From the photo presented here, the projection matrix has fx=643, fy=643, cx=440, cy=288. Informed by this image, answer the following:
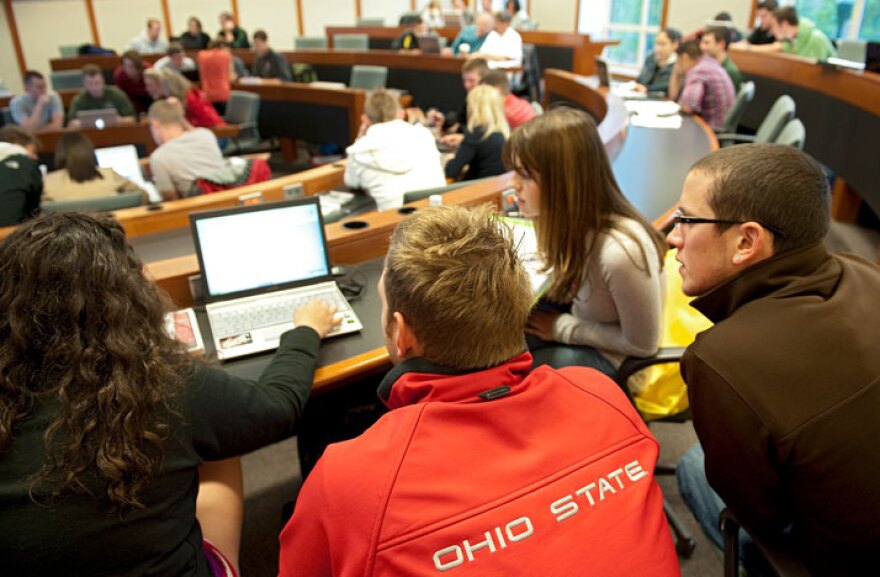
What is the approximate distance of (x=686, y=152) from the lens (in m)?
3.84

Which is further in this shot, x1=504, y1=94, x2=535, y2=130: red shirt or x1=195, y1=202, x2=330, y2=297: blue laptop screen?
x1=504, y1=94, x2=535, y2=130: red shirt

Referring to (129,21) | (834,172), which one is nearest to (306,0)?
(129,21)

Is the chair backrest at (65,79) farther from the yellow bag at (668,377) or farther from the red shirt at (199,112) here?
the yellow bag at (668,377)

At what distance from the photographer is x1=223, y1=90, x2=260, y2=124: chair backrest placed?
6902 millimetres

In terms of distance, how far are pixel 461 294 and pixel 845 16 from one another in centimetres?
931

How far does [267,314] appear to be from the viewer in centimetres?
192

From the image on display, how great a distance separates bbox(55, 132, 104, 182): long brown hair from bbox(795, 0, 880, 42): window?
838 centimetres

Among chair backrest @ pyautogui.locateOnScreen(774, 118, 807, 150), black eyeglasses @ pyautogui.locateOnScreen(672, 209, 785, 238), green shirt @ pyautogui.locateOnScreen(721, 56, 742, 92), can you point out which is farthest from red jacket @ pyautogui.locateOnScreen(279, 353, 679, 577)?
green shirt @ pyautogui.locateOnScreen(721, 56, 742, 92)

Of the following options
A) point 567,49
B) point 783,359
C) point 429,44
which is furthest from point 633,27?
point 783,359

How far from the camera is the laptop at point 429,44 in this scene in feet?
26.0

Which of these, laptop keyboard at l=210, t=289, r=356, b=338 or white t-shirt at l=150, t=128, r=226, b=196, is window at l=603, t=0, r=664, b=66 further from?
laptop keyboard at l=210, t=289, r=356, b=338

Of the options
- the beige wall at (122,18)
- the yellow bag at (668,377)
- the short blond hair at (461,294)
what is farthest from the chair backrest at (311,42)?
the short blond hair at (461,294)

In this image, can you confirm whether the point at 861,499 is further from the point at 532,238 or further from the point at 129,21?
the point at 129,21

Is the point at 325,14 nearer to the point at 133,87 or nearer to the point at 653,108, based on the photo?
the point at 133,87
